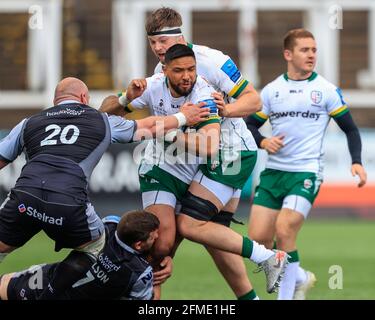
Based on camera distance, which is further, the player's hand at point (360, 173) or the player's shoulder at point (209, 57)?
the player's hand at point (360, 173)

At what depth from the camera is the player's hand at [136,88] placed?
323 inches

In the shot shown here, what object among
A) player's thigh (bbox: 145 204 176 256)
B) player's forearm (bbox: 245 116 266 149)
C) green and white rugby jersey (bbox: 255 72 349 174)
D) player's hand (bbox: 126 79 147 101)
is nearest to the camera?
player's thigh (bbox: 145 204 176 256)

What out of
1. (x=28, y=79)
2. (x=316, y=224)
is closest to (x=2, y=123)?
(x=28, y=79)

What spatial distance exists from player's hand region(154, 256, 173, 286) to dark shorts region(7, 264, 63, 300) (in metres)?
0.79

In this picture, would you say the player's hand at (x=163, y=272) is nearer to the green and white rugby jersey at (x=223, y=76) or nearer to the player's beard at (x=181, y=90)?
the green and white rugby jersey at (x=223, y=76)

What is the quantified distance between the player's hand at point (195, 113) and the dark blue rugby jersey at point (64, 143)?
0.40 meters

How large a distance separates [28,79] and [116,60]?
209 centimetres

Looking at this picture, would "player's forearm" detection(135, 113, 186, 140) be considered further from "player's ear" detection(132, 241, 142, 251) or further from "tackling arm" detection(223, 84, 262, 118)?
"player's ear" detection(132, 241, 142, 251)

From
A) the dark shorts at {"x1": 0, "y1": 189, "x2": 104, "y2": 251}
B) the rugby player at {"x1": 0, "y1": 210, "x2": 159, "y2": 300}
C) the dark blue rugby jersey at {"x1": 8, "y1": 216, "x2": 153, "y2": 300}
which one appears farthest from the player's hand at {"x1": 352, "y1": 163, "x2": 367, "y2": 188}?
the dark shorts at {"x1": 0, "y1": 189, "x2": 104, "y2": 251}

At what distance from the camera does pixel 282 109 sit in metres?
9.88

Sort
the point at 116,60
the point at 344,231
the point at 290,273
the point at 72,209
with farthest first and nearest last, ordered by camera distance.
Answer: the point at 116,60
the point at 344,231
the point at 290,273
the point at 72,209

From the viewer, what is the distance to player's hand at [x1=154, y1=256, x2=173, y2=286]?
8.07 meters

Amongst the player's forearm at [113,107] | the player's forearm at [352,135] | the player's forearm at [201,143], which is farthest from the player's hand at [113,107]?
the player's forearm at [352,135]

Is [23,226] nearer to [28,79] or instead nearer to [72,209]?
[72,209]
